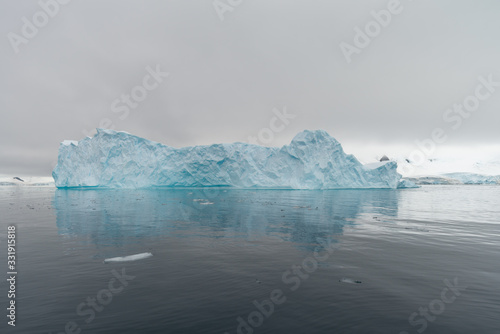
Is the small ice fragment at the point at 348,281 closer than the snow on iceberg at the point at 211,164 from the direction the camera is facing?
Yes

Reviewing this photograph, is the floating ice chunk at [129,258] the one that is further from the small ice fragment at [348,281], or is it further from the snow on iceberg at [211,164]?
the snow on iceberg at [211,164]

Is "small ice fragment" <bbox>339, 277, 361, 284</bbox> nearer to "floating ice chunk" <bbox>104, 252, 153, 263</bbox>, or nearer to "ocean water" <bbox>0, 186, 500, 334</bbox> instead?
"ocean water" <bbox>0, 186, 500, 334</bbox>

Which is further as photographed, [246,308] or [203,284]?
[203,284]

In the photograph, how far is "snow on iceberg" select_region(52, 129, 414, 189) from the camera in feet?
191

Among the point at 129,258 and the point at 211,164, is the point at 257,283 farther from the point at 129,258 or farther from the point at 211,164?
the point at 211,164

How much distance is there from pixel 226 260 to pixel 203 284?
6.62 ft

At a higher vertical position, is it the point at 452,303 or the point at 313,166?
the point at 313,166

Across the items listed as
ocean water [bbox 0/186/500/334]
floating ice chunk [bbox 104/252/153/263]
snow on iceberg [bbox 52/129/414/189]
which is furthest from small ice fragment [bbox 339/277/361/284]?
snow on iceberg [bbox 52/129/414/189]

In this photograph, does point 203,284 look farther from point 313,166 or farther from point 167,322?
point 313,166

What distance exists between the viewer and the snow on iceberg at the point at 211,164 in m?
58.2

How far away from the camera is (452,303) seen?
5750mm

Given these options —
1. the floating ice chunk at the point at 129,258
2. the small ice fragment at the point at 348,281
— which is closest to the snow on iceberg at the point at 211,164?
the floating ice chunk at the point at 129,258

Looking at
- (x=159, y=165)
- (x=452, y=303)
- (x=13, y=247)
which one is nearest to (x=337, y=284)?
(x=452, y=303)

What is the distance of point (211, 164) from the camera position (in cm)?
6175
